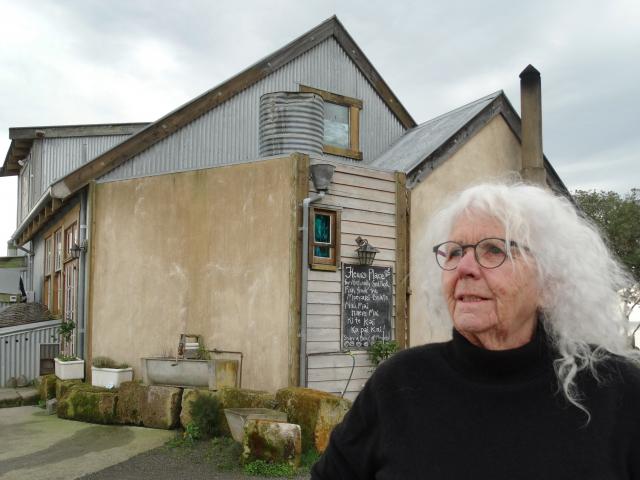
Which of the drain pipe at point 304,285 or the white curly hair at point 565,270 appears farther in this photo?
the drain pipe at point 304,285

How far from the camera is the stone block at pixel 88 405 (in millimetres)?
8438

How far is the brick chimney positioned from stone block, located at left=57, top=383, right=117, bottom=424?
7.19 metres

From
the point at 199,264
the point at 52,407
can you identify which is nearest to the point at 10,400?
the point at 52,407

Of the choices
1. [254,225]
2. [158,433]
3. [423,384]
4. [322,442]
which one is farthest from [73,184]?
[423,384]

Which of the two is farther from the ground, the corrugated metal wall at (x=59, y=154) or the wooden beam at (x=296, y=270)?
the corrugated metal wall at (x=59, y=154)

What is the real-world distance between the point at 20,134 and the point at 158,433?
10471 mm

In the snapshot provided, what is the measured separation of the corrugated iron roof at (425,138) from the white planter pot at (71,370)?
18.0 ft

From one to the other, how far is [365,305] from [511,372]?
6.80 metres

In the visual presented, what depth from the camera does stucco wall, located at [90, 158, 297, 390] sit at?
26.7 ft

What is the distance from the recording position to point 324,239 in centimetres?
835

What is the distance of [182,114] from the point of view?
1117cm

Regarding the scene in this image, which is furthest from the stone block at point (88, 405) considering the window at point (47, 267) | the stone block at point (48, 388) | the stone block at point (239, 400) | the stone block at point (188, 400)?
the window at point (47, 267)

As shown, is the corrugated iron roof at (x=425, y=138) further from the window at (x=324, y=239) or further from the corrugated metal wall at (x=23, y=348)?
the corrugated metal wall at (x=23, y=348)

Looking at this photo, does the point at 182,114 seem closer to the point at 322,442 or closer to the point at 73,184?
the point at 73,184
